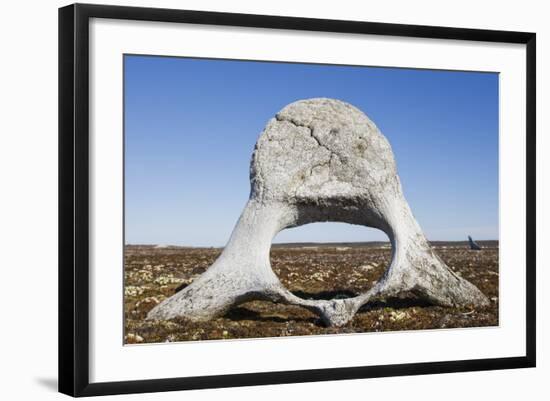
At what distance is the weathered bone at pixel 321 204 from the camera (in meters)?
13.7

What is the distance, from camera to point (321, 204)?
1445cm

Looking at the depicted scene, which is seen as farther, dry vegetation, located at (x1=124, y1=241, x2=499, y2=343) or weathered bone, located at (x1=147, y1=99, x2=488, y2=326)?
weathered bone, located at (x1=147, y1=99, x2=488, y2=326)

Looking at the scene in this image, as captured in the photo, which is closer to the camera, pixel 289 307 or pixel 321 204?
pixel 289 307

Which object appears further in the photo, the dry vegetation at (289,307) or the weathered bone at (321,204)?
the weathered bone at (321,204)

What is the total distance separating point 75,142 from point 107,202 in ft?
2.59

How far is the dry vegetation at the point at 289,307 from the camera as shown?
480 inches

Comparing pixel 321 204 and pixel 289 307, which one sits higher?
pixel 321 204

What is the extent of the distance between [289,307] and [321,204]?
5.35 ft

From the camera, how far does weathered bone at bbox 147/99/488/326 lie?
13.7 m

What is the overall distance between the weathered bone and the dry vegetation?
0.71 ft

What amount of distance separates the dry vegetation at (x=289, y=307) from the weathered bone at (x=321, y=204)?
22cm

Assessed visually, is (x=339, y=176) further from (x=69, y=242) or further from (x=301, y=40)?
(x=69, y=242)

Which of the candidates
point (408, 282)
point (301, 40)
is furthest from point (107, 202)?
point (408, 282)

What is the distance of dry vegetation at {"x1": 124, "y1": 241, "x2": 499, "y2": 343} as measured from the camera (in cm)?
1219
